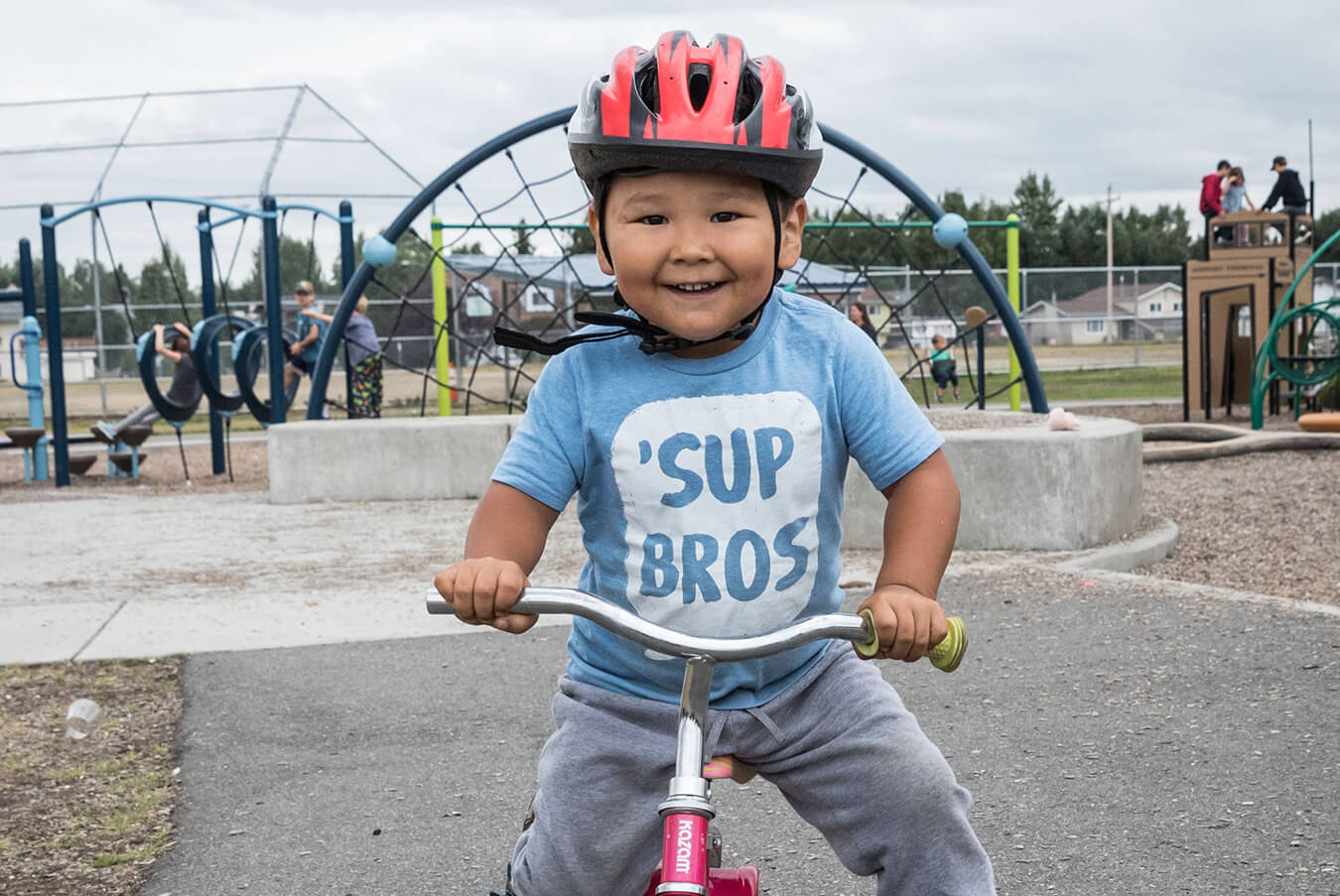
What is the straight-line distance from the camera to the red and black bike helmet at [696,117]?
203cm

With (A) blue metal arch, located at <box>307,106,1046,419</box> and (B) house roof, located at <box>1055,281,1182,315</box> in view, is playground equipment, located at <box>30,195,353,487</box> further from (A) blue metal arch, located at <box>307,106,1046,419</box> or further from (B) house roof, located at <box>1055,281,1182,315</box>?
(B) house roof, located at <box>1055,281,1182,315</box>

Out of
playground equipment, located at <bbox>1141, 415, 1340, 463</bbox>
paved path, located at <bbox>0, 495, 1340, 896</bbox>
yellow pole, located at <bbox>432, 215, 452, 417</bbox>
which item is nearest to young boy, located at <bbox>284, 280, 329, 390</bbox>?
yellow pole, located at <bbox>432, 215, 452, 417</bbox>

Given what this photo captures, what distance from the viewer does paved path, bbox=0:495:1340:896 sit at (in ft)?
10.9

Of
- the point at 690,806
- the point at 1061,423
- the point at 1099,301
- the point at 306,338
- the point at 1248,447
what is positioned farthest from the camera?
the point at 1099,301

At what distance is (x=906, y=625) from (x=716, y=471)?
44cm

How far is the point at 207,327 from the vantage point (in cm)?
1297

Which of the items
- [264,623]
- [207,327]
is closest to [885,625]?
[264,623]

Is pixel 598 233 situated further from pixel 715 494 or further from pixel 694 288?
pixel 715 494

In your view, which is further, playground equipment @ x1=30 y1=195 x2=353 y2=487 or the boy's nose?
playground equipment @ x1=30 y1=195 x2=353 y2=487

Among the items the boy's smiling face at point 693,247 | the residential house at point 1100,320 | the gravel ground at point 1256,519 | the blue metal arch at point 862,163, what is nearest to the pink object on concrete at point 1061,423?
the gravel ground at point 1256,519

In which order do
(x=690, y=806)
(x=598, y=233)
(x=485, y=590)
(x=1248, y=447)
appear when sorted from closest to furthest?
(x=690, y=806) → (x=485, y=590) → (x=598, y=233) → (x=1248, y=447)

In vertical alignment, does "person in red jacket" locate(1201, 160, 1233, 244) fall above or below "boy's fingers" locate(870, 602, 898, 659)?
above

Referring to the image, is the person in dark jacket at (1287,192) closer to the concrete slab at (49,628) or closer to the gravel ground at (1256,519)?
the gravel ground at (1256,519)

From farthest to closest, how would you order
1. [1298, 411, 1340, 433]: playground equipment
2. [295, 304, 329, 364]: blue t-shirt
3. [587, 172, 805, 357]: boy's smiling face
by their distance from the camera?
[295, 304, 329, 364]: blue t-shirt < [1298, 411, 1340, 433]: playground equipment < [587, 172, 805, 357]: boy's smiling face
